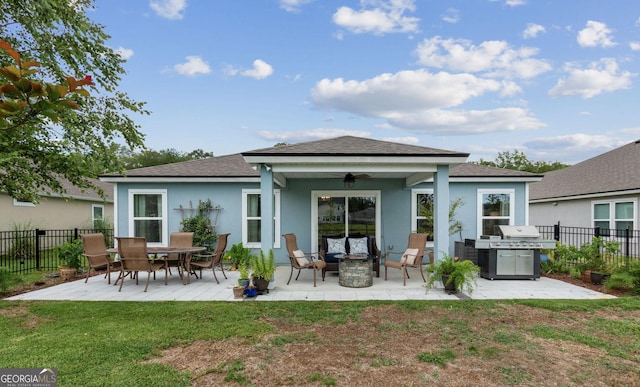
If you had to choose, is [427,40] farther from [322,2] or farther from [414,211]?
[414,211]

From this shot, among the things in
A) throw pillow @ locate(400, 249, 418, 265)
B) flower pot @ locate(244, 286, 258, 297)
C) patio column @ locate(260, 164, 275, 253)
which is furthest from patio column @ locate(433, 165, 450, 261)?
flower pot @ locate(244, 286, 258, 297)

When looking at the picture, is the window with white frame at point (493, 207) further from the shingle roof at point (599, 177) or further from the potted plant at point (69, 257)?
the potted plant at point (69, 257)

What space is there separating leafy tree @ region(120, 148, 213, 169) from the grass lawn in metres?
37.0

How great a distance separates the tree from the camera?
7098mm

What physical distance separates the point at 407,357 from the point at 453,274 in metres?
3.28

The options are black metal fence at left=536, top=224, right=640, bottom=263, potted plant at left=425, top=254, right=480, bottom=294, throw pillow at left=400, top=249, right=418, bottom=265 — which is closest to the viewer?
potted plant at left=425, top=254, right=480, bottom=294

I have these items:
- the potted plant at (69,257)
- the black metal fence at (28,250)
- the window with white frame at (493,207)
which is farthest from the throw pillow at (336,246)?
the black metal fence at (28,250)

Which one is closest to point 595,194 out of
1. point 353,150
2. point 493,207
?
A: point 493,207

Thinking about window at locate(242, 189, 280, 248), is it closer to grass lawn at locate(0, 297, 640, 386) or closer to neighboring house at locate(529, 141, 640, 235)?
grass lawn at locate(0, 297, 640, 386)

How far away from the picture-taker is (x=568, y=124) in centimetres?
1491

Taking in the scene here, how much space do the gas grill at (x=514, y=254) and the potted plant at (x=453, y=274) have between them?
61.7 inches

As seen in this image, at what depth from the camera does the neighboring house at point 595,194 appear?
40.0 ft

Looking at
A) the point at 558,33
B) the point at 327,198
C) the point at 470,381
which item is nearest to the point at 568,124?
the point at 558,33

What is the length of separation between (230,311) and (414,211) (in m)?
7.07
